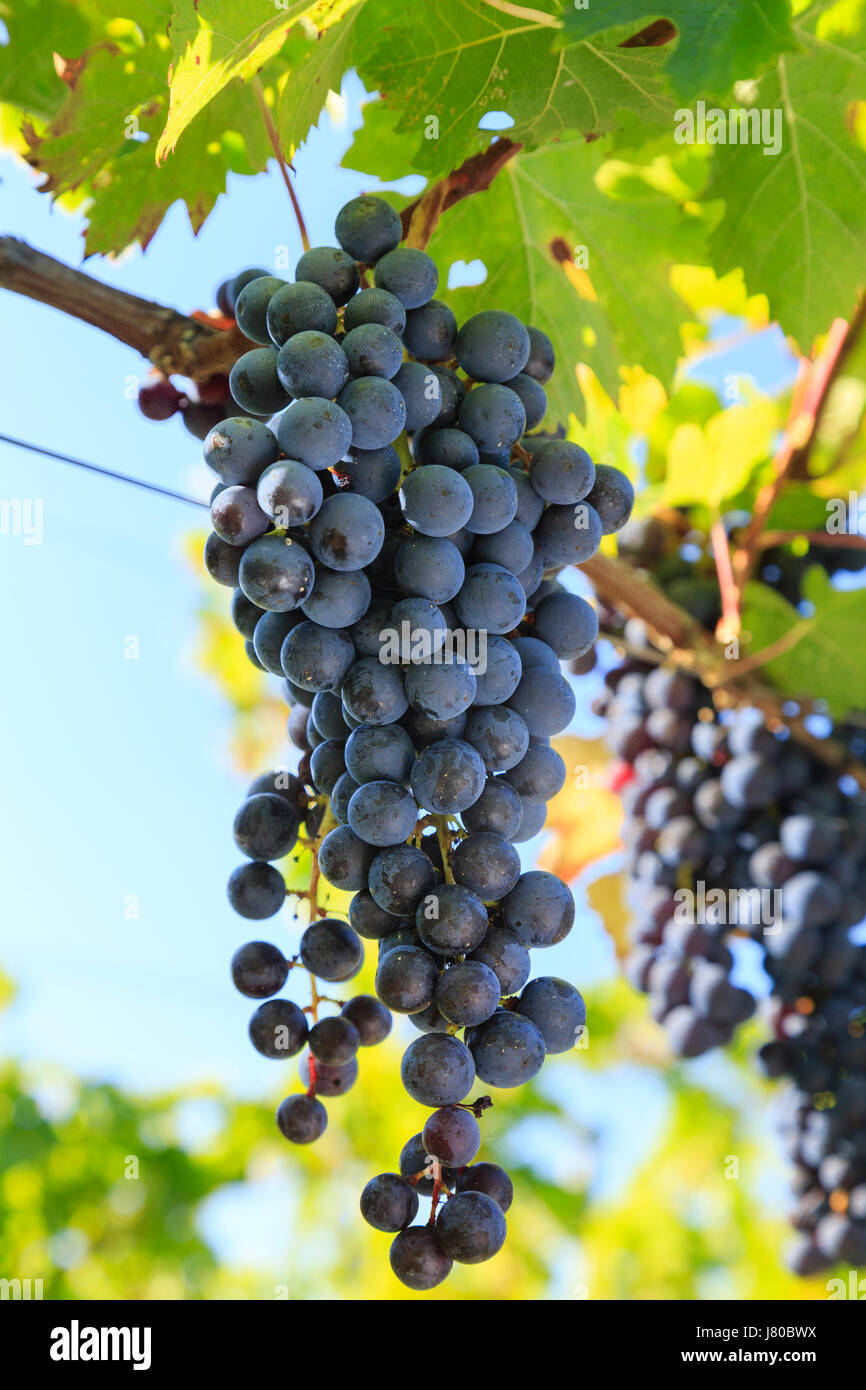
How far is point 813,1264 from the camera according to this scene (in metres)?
1.82

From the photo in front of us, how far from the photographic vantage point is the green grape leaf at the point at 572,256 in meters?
1.26

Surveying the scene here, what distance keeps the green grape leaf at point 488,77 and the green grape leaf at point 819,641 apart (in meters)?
0.91

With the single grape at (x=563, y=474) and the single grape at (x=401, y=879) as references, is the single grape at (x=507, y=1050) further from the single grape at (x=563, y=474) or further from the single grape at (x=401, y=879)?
the single grape at (x=563, y=474)

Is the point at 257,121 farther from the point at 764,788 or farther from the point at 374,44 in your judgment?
the point at 764,788

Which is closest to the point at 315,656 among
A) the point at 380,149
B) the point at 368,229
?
the point at 368,229

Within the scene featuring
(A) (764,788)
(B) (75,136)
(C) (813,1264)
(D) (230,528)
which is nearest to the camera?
(D) (230,528)

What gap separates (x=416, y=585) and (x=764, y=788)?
113cm

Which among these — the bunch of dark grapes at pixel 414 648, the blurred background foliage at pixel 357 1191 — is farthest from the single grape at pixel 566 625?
the blurred background foliage at pixel 357 1191

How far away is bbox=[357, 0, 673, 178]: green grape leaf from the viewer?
94cm

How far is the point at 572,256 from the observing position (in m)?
1.44

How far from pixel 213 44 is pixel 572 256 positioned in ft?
2.41

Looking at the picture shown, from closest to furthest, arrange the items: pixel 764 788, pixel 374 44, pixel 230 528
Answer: pixel 230 528 < pixel 374 44 < pixel 764 788

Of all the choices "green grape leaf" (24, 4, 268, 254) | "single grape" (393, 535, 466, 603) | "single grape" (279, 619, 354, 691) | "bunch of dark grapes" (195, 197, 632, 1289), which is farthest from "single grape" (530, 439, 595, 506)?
"green grape leaf" (24, 4, 268, 254)
